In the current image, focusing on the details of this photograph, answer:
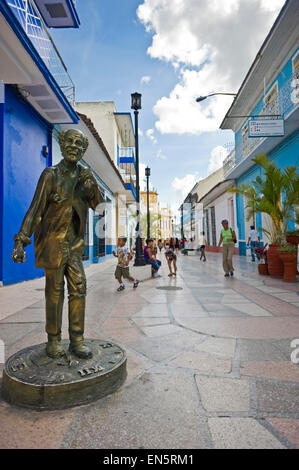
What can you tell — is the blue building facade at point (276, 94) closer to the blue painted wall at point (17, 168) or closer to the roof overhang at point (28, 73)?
the roof overhang at point (28, 73)

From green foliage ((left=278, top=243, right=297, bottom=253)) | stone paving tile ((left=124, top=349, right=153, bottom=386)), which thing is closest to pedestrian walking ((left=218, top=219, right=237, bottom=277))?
green foliage ((left=278, top=243, right=297, bottom=253))

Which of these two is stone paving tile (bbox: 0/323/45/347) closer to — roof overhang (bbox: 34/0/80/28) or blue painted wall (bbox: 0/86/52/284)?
blue painted wall (bbox: 0/86/52/284)

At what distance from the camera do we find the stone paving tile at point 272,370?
2.06 m

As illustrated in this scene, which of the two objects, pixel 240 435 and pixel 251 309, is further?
pixel 251 309

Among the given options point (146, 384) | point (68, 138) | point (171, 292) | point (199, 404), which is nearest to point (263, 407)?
point (199, 404)

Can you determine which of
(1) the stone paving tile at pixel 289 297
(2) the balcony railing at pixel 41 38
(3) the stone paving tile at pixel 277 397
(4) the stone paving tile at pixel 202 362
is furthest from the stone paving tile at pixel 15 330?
(2) the balcony railing at pixel 41 38

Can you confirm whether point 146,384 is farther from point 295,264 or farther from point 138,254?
point 138,254

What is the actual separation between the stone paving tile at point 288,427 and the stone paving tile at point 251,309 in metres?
2.40

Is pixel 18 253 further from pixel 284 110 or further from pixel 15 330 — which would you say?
pixel 284 110

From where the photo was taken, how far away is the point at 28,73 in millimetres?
6195

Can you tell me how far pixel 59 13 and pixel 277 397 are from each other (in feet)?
41.5

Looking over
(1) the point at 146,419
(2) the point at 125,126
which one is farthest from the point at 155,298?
(2) the point at 125,126

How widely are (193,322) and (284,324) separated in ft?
3.49

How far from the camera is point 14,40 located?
5129mm
